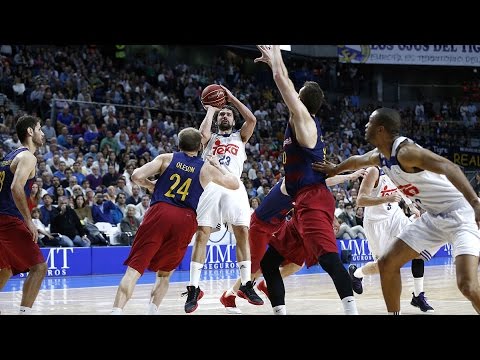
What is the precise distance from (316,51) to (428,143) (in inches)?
239

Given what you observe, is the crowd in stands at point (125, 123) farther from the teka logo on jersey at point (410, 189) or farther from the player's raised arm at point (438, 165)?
the player's raised arm at point (438, 165)

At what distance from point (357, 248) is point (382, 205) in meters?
7.17

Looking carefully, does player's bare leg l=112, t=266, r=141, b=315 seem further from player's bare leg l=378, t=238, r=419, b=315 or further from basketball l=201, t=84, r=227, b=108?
basketball l=201, t=84, r=227, b=108

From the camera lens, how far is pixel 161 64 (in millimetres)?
22531

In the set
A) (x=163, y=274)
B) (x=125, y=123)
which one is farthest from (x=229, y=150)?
(x=125, y=123)

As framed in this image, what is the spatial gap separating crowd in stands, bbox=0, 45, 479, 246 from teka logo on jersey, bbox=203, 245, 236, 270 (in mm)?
1136

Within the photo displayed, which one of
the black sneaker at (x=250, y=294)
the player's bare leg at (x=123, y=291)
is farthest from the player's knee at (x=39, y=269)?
the black sneaker at (x=250, y=294)

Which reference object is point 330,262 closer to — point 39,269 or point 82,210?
point 39,269

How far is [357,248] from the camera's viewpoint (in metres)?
15.9

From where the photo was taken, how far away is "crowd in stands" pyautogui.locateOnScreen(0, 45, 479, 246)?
13.5 m
